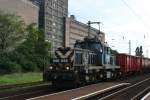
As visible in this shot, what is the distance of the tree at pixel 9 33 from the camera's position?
261ft

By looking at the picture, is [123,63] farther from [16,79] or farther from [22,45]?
[22,45]

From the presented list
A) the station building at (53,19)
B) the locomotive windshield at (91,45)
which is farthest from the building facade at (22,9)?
the locomotive windshield at (91,45)

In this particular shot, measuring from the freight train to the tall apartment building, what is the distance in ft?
330

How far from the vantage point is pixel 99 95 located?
22.4 m

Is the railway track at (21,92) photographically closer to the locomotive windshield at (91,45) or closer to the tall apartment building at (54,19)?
the locomotive windshield at (91,45)

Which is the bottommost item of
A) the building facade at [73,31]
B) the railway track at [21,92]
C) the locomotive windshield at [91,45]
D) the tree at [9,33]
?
the railway track at [21,92]

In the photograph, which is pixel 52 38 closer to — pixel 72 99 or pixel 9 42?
pixel 9 42

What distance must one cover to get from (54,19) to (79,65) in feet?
405

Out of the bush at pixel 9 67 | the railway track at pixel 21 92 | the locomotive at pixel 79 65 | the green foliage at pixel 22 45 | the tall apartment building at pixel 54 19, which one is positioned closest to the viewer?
the railway track at pixel 21 92

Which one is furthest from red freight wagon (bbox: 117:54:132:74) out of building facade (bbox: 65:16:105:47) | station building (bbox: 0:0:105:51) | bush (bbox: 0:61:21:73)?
building facade (bbox: 65:16:105:47)

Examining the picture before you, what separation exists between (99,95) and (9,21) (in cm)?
6084

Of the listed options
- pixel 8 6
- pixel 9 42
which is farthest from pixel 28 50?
pixel 8 6

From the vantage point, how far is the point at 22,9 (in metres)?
115

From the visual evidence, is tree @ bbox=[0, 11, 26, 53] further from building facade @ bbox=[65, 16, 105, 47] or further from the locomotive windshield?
building facade @ bbox=[65, 16, 105, 47]
